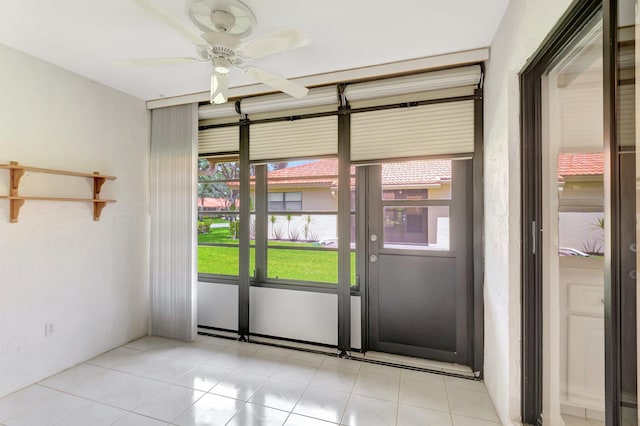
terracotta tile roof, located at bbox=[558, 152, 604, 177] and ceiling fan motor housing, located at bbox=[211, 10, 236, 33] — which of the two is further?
ceiling fan motor housing, located at bbox=[211, 10, 236, 33]

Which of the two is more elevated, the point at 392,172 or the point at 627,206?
the point at 392,172

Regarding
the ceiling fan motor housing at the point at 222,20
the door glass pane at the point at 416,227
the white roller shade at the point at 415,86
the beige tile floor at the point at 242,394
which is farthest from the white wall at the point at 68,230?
the door glass pane at the point at 416,227

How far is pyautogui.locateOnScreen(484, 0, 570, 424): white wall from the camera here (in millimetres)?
1639

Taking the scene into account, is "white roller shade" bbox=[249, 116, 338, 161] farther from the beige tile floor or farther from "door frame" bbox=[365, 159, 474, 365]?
the beige tile floor

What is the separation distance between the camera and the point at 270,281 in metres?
3.19

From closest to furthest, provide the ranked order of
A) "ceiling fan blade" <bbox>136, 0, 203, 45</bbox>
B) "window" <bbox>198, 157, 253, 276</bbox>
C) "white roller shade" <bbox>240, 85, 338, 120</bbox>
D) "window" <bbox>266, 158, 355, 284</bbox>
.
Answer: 1. "ceiling fan blade" <bbox>136, 0, 203, 45</bbox>
2. "white roller shade" <bbox>240, 85, 338, 120</bbox>
3. "window" <bbox>266, 158, 355, 284</bbox>
4. "window" <bbox>198, 157, 253, 276</bbox>

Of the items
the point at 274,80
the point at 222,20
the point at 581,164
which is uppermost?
the point at 222,20

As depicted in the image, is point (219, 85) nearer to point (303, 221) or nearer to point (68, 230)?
point (303, 221)

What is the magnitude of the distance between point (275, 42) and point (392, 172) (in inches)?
65.9

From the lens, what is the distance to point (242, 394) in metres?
2.23

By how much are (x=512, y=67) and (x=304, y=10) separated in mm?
1320

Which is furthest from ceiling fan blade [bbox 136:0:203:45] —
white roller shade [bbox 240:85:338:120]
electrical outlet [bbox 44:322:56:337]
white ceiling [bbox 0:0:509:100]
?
electrical outlet [bbox 44:322:56:337]

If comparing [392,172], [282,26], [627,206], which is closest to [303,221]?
[392,172]

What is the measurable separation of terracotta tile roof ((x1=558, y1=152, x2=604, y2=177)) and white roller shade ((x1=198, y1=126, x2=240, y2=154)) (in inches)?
112
